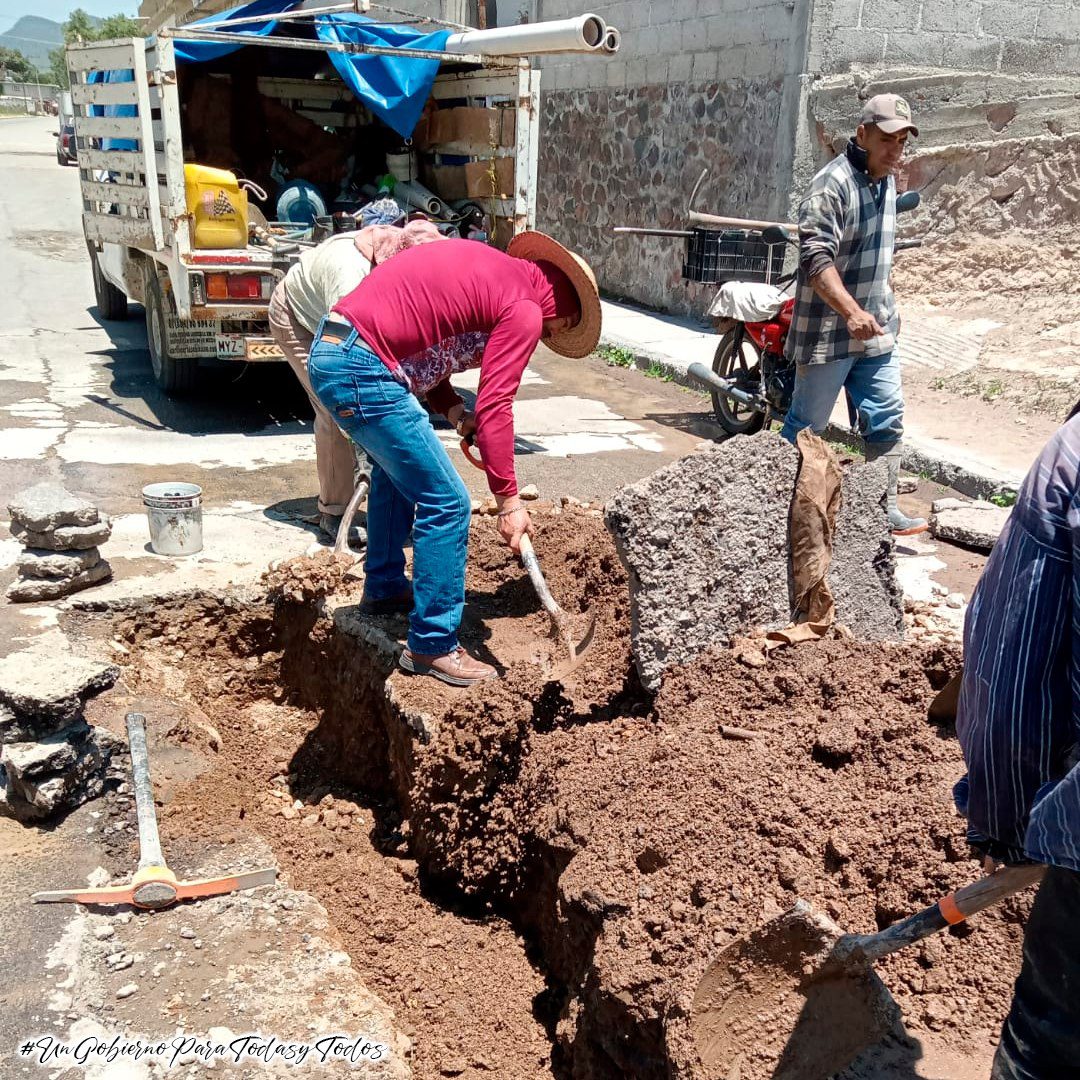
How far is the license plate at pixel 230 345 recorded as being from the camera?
676 centimetres

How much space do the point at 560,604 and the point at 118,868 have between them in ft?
5.84

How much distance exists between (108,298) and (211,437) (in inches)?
175

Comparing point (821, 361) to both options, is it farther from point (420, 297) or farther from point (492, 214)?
point (492, 214)

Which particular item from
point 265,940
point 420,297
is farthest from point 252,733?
point 420,297

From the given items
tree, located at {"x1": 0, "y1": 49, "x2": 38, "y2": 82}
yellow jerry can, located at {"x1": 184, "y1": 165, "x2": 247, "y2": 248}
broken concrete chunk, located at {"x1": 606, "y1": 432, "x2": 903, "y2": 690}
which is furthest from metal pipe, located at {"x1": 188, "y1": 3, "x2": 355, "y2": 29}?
tree, located at {"x1": 0, "y1": 49, "x2": 38, "y2": 82}

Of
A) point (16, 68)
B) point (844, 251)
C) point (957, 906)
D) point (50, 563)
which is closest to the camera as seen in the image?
point (957, 906)

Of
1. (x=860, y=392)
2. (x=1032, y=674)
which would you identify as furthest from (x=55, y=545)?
(x=1032, y=674)

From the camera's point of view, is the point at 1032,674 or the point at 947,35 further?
the point at 947,35

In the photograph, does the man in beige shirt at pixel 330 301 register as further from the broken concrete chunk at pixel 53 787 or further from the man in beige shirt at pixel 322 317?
the broken concrete chunk at pixel 53 787

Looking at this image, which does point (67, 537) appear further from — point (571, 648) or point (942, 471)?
point (942, 471)

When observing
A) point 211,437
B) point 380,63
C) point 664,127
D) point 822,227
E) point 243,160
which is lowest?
point 211,437

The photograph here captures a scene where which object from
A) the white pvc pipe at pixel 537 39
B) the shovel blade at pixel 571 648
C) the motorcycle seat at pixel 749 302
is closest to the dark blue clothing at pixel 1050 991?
the shovel blade at pixel 571 648

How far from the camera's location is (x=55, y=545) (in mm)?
4281

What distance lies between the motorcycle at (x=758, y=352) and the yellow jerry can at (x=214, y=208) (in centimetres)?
316
